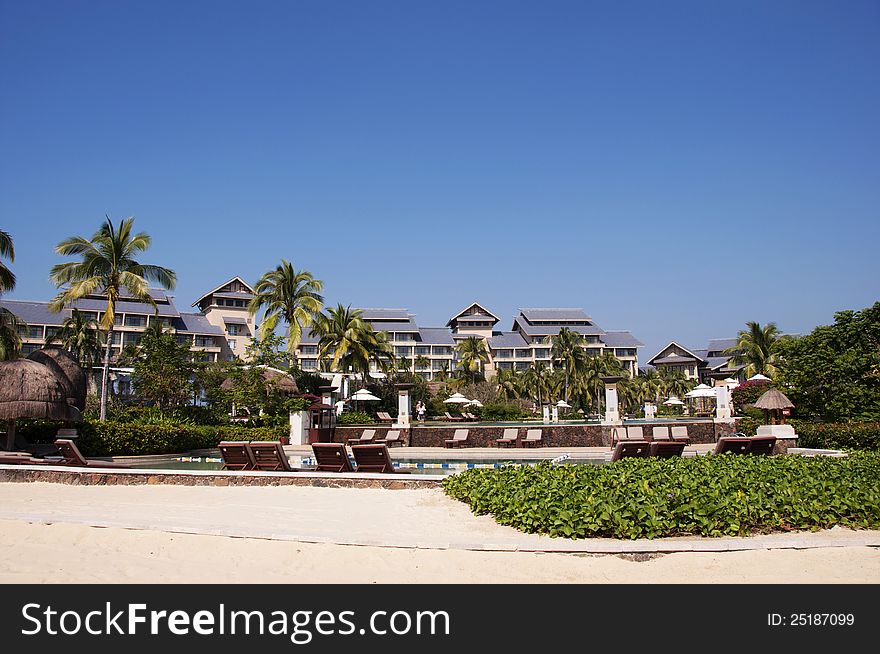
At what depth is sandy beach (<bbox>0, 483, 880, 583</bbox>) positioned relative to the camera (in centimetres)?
606

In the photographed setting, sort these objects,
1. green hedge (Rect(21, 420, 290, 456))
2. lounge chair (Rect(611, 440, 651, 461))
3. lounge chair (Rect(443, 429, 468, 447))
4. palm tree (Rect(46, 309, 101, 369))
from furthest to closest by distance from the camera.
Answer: palm tree (Rect(46, 309, 101, 369))
lounge chair (Rect(443, 429, 468, 447))
green hedge (Rect(21, 420, 290, 456))
lounge chair (Rect(611, 440, 651, 461))

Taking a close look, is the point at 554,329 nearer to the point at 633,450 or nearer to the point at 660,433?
the point at 660,433

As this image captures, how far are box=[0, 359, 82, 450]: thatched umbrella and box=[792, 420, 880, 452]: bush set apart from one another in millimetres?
19759

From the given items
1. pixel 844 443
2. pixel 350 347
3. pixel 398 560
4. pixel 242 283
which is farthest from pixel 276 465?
pixel 242 283

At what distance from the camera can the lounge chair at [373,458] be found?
1298 centimetres

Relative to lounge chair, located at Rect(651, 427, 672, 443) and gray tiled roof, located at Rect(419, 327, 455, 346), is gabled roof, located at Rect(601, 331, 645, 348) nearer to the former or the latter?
gray tiled roof, located at Rect(419, 327, 455, 346)

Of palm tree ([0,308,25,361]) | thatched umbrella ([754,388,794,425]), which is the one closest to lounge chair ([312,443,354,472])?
thatched umbrella ([754,388,794,425])

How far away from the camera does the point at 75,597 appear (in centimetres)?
553

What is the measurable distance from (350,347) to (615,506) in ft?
118

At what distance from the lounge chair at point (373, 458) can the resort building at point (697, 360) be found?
81.9 meters

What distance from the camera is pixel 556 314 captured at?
301 ft

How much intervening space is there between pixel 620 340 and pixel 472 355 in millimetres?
26333

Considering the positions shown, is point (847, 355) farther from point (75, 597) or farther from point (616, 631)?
point (75, 597)

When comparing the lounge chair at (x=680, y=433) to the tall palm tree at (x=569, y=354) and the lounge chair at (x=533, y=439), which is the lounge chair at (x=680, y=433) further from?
the tall palm tree at (x=569, y=354)
